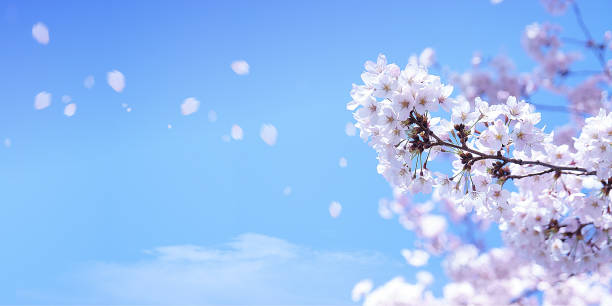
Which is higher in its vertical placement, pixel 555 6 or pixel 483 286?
pixel 555 6

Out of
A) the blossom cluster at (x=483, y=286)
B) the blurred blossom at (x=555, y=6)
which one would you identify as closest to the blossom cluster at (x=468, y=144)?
the blossom cluster at (x=483, y=286)

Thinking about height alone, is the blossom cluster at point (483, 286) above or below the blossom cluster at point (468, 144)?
above

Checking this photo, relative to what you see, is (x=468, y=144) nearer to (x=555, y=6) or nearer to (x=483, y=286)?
(x=483, y=286)

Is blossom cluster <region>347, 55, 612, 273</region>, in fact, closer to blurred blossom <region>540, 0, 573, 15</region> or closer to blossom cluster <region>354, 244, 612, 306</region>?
blossom cluster <region>354, 244, 612, 306</region>

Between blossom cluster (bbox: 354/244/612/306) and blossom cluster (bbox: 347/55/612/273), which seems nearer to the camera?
blossom cluster (bbox: 347/55/612/273)

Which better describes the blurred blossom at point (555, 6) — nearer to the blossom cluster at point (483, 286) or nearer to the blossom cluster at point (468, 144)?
the blossom cluster at point (483, 286)

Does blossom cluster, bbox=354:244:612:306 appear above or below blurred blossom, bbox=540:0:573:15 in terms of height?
below

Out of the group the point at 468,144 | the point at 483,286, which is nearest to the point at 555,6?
the point at 483,286

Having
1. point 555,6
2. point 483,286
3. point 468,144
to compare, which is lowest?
point 468,144

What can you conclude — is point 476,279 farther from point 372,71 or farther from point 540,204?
point 372,71

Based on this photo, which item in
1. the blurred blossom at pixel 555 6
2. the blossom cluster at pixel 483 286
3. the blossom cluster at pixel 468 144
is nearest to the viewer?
the blossom cluster at pixel 468 144

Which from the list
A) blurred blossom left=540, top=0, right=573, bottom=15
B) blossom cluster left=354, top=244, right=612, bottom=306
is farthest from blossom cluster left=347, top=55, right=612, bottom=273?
blurred blossom left=540, top=0, right=573, bottom=15
